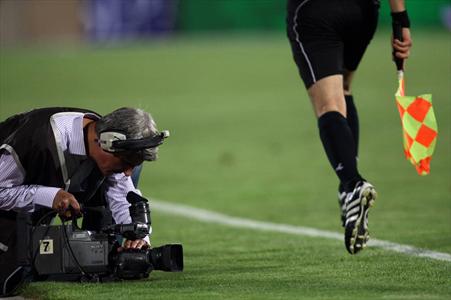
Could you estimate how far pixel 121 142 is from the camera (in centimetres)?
616

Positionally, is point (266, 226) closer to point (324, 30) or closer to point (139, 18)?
point (324, 30)

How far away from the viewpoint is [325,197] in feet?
34.7

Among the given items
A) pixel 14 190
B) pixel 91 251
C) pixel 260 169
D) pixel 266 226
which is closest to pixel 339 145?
pixel 91 251

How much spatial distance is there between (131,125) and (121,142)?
0.11m

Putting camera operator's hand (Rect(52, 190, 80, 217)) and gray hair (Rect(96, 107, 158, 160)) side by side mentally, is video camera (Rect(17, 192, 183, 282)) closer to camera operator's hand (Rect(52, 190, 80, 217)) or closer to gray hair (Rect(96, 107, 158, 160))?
camera operator's hand (Rect(52, 190, 80, 217))

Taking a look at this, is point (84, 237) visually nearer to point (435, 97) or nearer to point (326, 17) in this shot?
point (326, 17)

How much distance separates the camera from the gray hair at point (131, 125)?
20.3 ft

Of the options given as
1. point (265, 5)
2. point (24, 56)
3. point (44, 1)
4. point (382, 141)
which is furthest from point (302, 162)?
point (44, 1)

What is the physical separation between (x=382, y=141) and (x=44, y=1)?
91.0 feet

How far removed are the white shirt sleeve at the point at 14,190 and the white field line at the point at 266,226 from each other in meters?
2.25

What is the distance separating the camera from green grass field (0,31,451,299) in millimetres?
6441

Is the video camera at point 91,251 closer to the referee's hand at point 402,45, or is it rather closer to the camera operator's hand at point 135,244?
the camera operator's hand at point 135,244

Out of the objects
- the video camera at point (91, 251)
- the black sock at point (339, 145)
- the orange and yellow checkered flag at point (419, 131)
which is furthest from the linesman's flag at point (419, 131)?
the video camera at point (91, 251)

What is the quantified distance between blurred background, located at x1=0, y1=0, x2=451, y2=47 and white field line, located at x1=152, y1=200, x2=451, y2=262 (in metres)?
27.5
